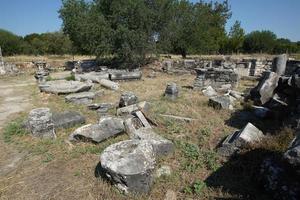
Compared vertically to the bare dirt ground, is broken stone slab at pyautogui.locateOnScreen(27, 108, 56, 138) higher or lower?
higher

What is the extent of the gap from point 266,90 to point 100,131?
6005 mm

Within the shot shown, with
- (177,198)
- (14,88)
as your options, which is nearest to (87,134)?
(177,198)

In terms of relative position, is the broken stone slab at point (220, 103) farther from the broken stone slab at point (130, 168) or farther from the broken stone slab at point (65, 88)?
the broken stone slab at point (65, 88)

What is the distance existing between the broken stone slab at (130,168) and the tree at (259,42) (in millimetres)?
39952

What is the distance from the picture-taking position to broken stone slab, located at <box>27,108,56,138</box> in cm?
566

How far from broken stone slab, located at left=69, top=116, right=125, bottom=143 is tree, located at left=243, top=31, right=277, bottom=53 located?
3854 cm

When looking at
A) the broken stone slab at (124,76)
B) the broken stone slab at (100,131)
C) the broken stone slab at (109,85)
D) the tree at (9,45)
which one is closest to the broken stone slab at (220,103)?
the broken stone slab at (100,131)

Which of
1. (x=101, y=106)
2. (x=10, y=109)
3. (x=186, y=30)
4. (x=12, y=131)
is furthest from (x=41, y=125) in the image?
(x=186, y=30)

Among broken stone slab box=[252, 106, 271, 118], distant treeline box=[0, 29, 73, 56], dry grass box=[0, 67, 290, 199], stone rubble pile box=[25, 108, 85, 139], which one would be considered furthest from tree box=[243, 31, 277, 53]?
stone rubble pile box=[25, 108, 85, 139]

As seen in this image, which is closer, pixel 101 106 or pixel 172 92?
pixel 101 106

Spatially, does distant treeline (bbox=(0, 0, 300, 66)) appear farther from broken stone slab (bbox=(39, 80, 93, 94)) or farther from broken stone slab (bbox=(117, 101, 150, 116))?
broken stone slab (bbox=(117, 101, 150, 116))

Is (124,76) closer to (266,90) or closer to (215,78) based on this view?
(215,78)

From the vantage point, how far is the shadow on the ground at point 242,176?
142 inches

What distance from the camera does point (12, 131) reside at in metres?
6.16
